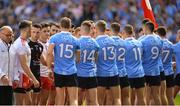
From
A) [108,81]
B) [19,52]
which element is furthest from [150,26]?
[19,52]

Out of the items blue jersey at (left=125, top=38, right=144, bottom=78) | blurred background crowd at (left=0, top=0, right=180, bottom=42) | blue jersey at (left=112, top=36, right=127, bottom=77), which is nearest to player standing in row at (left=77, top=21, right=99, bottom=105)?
blue jersey at (left=112, top=36, right=127, bottom=77)

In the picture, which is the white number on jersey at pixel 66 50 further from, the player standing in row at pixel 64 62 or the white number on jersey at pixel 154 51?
the white number on jersey at pixel 154 51

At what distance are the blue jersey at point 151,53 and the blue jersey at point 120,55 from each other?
63 centimetres

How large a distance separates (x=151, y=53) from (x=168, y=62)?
1.03m

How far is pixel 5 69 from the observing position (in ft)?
55.6

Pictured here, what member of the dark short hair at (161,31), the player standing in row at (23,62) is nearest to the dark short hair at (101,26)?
the player standing in row at (23,62)

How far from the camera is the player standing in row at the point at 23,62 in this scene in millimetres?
17250

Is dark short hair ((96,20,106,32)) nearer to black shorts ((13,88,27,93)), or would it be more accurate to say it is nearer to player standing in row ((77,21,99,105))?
player standing in row ((77,21,99,105))

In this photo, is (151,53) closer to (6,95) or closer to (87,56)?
(87,56)

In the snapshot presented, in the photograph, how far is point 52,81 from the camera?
19719 mm

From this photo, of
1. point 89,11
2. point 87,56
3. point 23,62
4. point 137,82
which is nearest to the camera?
point 23,62

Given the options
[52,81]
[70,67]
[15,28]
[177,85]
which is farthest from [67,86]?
[15,28]

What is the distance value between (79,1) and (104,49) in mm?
15672

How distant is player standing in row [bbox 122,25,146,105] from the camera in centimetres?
1912
